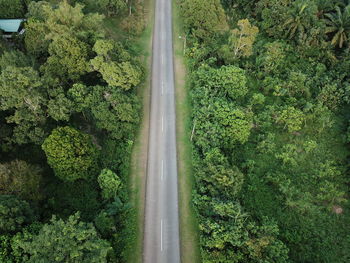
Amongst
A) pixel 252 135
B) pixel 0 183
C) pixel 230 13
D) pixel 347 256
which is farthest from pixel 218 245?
pixel 230 13

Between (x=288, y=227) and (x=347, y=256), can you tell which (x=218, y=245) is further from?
(x=347, y=256)

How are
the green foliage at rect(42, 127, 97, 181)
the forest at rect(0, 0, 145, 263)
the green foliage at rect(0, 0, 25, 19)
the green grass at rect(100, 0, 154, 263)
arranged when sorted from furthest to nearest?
the green foliage at rect(0, 0, 25, 19), the green foliage at rect(42, 127, 97, 181), the green grass at rect(100, 0, 154, 263), the forest at rect(0, 0, 145, 263)

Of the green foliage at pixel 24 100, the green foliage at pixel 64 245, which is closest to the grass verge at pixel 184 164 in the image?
the green foliage at pixel 64 245

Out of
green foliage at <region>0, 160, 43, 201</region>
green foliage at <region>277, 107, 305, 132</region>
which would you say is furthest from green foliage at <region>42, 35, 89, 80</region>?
green foliage at <region>277, 107, 305, 132</region>

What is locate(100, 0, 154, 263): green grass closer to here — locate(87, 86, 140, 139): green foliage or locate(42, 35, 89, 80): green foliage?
locate(87, 86, 140, 139): green foliage

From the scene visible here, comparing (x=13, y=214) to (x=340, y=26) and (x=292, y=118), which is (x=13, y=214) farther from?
(x=340, y=26)
